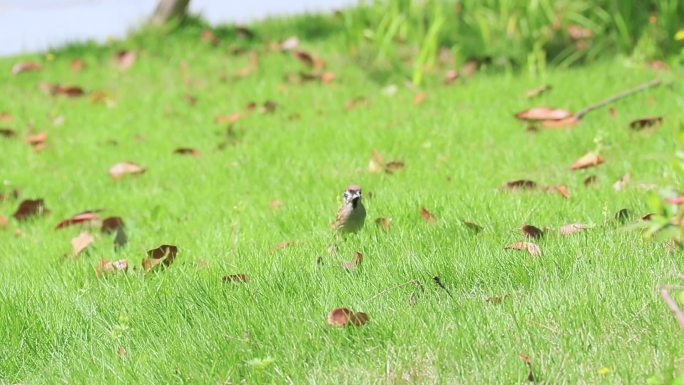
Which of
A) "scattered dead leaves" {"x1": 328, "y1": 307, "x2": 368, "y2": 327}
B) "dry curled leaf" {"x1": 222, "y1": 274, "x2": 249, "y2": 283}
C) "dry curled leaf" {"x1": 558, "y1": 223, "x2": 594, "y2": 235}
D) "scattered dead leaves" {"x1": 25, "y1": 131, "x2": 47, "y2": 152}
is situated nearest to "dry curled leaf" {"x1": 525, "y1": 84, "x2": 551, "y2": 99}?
"dry curled leaf" {"x1": 558, "y1": 223, "x2": 594, "y2": 235}

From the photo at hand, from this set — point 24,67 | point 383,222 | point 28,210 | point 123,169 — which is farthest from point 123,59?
point 383,222

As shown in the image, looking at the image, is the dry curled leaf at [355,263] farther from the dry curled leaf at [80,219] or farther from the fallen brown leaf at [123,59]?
the fallen brown leaf at [123,59]

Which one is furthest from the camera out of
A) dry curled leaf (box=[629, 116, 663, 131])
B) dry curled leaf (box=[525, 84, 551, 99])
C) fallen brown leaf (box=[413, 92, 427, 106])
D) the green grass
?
fallen brown leaf (box=[413, 92, 427, 106])

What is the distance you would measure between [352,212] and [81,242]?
1361 millimetres

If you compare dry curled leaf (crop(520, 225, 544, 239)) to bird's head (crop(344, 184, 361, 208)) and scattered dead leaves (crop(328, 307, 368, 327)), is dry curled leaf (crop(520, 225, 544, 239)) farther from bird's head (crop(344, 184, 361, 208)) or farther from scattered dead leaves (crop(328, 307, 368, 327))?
scattered dead leaves (crop(328, 307, 368, 327))

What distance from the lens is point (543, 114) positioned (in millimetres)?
5727

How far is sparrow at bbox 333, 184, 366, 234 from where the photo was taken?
11.7ft

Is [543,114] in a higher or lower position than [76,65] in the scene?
higher

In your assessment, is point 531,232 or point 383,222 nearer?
point 531,232

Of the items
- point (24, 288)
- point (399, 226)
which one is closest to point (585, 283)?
point (399, 226)

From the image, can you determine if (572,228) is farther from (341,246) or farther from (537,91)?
(537,91)

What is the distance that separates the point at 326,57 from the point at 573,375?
6100 mm

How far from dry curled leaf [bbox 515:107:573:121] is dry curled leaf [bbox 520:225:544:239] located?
2.32 metres

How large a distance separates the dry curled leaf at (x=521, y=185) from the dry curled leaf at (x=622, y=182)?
0.37 m
